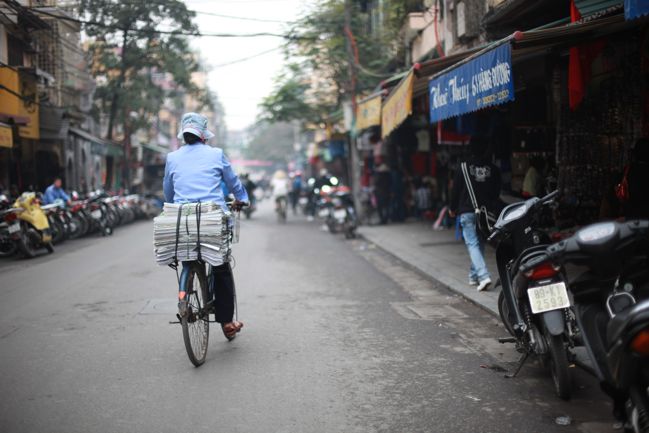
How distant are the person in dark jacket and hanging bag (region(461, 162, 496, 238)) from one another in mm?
45

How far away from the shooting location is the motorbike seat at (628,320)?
10.5ft

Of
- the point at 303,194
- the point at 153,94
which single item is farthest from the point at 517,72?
the point at 153,94

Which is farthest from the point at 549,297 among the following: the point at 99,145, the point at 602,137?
the point at 99,145

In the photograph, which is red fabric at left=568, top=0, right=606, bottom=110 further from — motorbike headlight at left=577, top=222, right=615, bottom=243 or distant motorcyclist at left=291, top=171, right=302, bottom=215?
distant motorcyclist at left=291, top=171, right=302, bottom=215

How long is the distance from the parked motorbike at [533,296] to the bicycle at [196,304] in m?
2.18

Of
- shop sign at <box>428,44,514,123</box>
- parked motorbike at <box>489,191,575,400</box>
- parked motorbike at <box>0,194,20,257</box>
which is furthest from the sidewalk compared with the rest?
parked motorbike at <box>0,194,20,257</box>

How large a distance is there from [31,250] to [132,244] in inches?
121

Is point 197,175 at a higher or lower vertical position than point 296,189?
higher

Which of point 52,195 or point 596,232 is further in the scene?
point 52,195

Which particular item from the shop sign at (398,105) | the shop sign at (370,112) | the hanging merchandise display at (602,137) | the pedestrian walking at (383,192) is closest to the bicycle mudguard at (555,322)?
the hanging merchandise display at (602,137)

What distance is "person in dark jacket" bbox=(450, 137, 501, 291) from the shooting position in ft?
29.2

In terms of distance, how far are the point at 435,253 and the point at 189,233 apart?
885cm

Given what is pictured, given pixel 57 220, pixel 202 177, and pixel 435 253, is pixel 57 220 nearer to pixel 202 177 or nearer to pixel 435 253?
pixel 435 253

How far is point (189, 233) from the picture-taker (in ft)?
18.1
